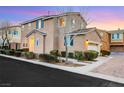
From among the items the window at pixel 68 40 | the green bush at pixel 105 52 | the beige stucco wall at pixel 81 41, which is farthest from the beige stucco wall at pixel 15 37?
the green bush at pixel 105 52

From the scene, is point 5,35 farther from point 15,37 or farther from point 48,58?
point 48,58

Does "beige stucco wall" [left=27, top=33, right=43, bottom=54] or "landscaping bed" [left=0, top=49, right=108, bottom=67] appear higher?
"beige stucco wall" [left=27, top=33, right=43, bottom=54]

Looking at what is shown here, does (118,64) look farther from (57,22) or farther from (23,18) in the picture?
(23,18)

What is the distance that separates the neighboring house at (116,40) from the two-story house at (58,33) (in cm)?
40

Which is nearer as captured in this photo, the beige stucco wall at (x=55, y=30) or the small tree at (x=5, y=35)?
the beige stucco wall at (x=55, y=30)

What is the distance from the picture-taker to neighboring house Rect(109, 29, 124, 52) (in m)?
7.18

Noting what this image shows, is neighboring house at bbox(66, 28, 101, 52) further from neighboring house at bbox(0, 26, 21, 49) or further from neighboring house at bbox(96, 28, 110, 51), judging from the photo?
neighboring house at bbox(0, 26, 21, 49)

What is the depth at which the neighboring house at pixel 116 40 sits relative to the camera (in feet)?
23.6

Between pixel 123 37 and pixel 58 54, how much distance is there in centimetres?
208

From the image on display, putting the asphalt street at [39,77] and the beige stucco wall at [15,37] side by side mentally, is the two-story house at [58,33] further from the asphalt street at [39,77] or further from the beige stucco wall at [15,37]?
the asphalt street at [39,77]

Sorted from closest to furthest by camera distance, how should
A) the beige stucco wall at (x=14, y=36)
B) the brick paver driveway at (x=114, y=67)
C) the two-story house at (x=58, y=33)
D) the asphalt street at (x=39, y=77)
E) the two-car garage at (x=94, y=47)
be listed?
the asphalt street at (x=39, y=77) < the brick paver driveway at (x=114, y=67) < the two-car garage at (x=94, y=47) < the two-story house at (x=58, y=33) < the beige stucco wall at (x=14, y=36)

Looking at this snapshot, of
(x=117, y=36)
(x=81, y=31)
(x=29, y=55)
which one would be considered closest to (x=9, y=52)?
(x=29, y=55)

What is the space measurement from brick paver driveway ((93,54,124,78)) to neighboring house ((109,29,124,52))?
214 millimetres

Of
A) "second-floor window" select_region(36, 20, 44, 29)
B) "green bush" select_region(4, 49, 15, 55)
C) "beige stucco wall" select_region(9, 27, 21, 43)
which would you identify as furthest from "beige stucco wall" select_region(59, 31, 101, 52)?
"green bush" select_region(4, 49, 15, 55)
